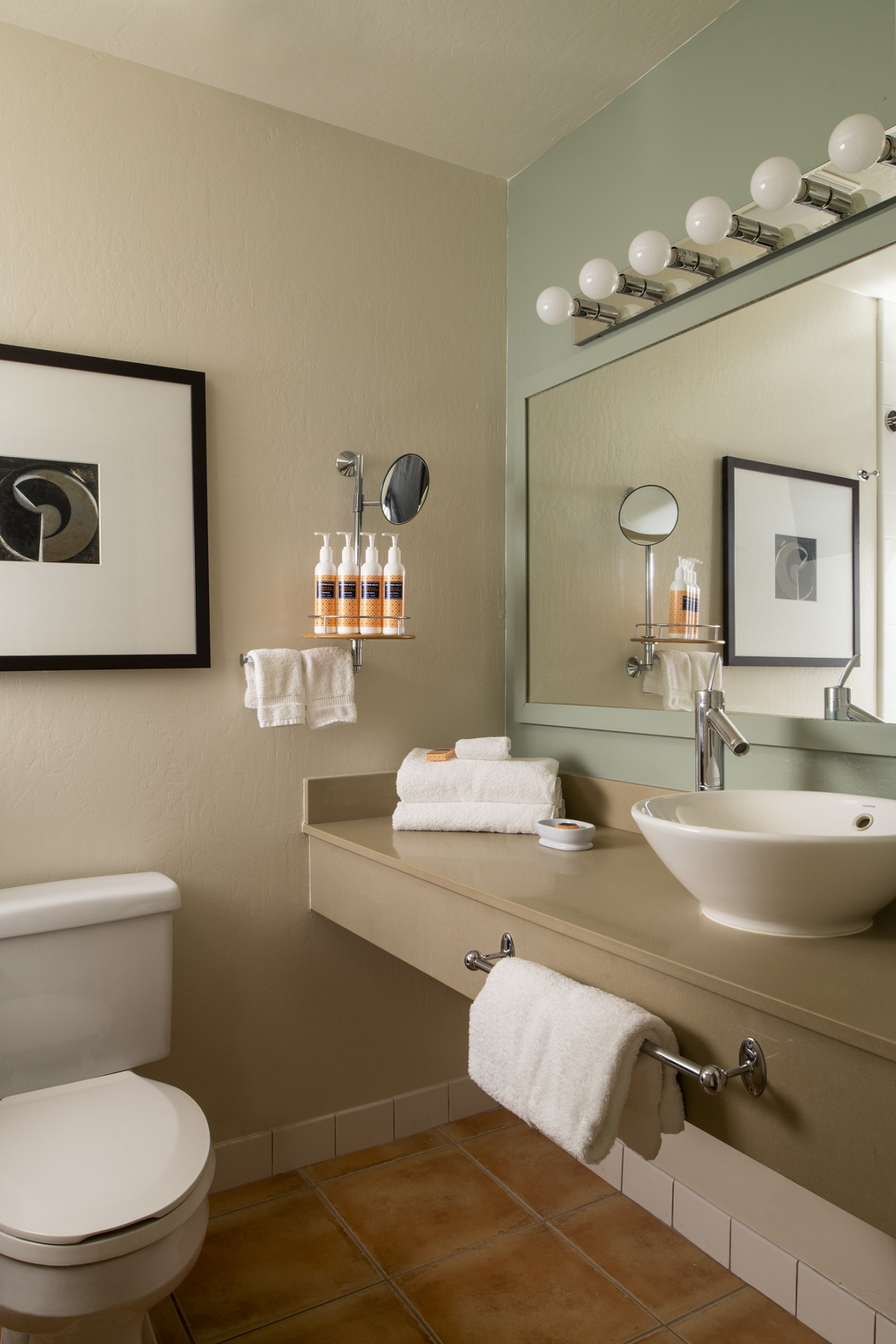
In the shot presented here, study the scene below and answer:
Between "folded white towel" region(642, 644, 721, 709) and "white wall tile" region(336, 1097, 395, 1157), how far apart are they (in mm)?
1173

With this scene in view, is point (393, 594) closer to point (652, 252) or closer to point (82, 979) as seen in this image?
point (652, 252)

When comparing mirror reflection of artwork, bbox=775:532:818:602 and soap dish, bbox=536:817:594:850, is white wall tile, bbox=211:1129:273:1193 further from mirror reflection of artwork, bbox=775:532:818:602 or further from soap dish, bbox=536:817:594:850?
mirror reflection of artwork, bbox=775:532:818:602

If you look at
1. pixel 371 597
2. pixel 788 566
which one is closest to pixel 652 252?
pixel 788 566

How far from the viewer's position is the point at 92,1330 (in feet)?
3.99

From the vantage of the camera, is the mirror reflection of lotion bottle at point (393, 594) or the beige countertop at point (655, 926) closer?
the beige countertop at point (655, 926)

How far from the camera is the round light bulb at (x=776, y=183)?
4.43 feet

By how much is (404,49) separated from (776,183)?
880 millimetres

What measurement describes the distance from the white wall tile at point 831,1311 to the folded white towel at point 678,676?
100 centimetres

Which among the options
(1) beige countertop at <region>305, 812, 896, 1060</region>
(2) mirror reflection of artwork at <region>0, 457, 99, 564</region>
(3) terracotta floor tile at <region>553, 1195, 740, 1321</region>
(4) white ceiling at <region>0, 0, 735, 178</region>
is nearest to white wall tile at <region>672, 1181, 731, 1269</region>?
(3) terracotta floor tile at <region>553, 1195, 740, 1321</region>

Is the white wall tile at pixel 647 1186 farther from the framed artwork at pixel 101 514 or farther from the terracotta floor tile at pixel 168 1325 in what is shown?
the framed artwork at pixel 101 514

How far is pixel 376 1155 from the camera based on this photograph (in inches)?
82.8

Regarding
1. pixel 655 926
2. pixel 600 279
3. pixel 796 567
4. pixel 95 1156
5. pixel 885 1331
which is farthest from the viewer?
pixel 600 279

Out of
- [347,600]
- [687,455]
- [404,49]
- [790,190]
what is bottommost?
[347,600]

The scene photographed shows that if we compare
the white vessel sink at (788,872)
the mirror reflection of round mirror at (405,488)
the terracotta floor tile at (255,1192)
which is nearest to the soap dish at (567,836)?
the white vessel sink at (788,872)
